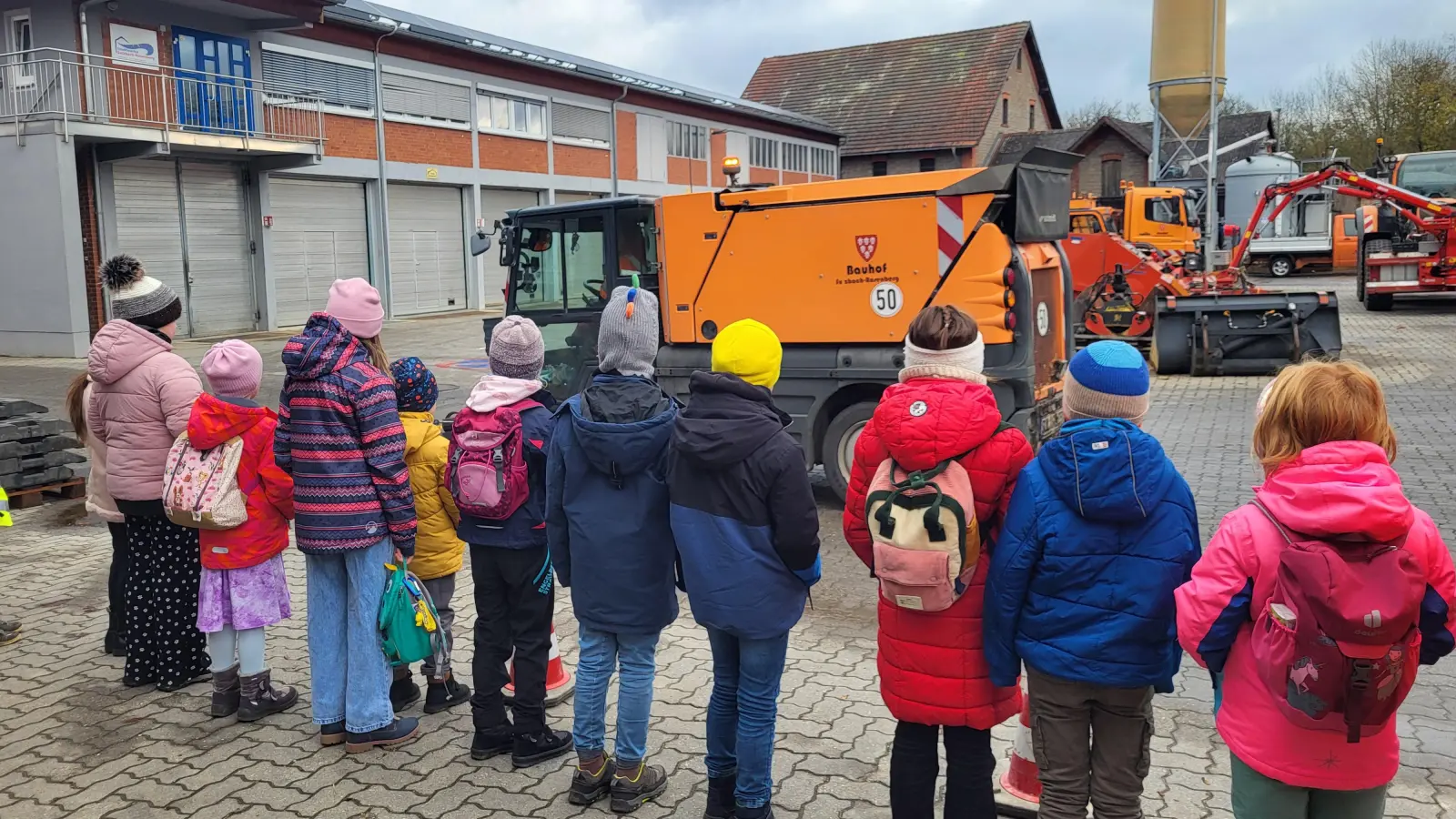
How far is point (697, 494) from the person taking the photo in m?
3.49

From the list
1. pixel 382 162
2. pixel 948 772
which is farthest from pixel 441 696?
pixel 382 162

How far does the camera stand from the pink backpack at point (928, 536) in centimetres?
296

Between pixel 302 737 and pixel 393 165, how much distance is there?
23.8 meters

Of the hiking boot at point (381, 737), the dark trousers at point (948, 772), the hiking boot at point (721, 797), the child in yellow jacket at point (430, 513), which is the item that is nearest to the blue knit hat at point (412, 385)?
the child in yellow jacket at point (430, 513)

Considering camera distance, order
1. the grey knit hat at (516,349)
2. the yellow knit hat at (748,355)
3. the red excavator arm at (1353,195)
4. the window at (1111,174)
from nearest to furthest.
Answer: the yellow knit hat at (748,355), the grey knit hat at (516,349), the red excavator arm at (1353,195), the window at (1111,174)

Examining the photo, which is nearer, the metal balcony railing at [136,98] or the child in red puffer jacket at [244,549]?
the child in red puffer jacket at [244,549]

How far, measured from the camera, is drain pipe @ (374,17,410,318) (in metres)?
25.7

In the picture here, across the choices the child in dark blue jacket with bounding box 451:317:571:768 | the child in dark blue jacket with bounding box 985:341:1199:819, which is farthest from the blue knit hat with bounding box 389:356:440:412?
the child in dark blue jacket with bounding box 985:341:1199:819

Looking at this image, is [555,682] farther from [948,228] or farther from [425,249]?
[425,249]

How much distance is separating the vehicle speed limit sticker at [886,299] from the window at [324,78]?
65.5 feet

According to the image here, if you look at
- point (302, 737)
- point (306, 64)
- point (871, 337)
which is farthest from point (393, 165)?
point (302, 737)

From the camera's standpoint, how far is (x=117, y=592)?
5.32 meters

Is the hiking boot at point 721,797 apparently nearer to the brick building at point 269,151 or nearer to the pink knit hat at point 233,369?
the pink knit hat at point 233,369

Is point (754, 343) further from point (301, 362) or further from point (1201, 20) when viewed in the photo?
point (1201, 20)
